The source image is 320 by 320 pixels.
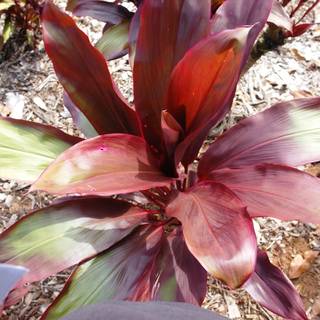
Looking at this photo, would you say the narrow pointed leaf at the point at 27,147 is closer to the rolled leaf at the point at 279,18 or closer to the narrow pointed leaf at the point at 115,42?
the narrow pointed leaf at the point at 115,42

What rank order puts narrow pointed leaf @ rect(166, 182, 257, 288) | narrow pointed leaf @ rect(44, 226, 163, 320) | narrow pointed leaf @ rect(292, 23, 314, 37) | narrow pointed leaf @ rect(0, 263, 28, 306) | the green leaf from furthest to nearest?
the green leaf, narrow pointed leaf @ rect(292, 23, 314, 37), narrow pointed leaf @ rect(44, 226, 163, 320), narrow pointed leaf @ rect(166, 182, 257, 288), narrow pointed leaf @ rect(0, 263, 28, 306)

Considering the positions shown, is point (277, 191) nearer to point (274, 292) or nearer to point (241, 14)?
point (274, 292)

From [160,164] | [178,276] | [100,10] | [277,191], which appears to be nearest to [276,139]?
[277,191]

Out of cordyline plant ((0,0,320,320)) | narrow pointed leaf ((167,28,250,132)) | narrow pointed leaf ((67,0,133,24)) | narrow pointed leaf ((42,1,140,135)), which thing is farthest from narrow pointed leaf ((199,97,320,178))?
narrow pointed leaf ((67,0,133,24))

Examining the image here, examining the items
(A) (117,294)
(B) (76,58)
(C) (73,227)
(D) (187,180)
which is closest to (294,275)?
(D) (187,180)

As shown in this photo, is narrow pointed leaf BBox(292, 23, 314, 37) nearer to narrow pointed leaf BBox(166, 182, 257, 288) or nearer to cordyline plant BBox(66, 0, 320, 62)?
cordyline plant BBox(66, 0, 320, 62)

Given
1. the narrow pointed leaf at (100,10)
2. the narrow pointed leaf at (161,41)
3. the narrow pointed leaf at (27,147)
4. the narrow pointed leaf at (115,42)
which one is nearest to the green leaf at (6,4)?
the narrow pointed leaf at (100,10)
